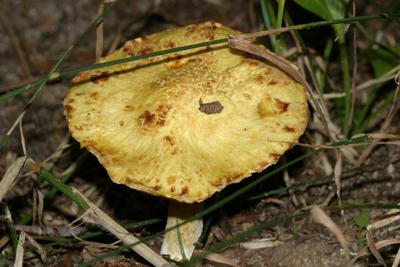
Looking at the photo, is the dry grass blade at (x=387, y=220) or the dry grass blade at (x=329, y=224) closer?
the dry grass blade at (x=329, y=224)

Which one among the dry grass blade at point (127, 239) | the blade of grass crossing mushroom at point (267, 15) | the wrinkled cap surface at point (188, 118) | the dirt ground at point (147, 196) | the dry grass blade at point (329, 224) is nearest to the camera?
the dry grass blade at point (329, 224)

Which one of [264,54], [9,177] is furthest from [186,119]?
[9,177]

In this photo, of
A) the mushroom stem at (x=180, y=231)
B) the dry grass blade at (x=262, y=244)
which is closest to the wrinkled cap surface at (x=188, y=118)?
the mushroom stem at (x=180, y=231)

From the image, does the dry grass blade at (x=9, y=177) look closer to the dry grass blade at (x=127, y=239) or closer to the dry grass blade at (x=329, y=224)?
the dry grass blade at (x=127, y=239)

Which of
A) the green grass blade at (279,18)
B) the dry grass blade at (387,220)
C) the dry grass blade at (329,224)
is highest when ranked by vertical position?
the green grass blade at (279,18)

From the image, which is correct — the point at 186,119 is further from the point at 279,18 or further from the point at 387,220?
the point at 387,220

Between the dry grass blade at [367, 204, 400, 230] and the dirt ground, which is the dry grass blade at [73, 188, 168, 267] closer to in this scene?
the dirt ground

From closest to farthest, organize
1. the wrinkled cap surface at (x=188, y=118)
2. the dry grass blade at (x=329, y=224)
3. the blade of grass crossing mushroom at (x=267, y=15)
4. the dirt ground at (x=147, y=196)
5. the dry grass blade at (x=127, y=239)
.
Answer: the dry grass blade at (x=329, y=224) → the wrinkled cap surface at (x=188, y=118) → the dry grass blade at (x=127, y=239) → the dirt ground at (x=147, y=196) → the blade of grass crossing mushroom at (x=267, y=15)

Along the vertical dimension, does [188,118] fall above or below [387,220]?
above
